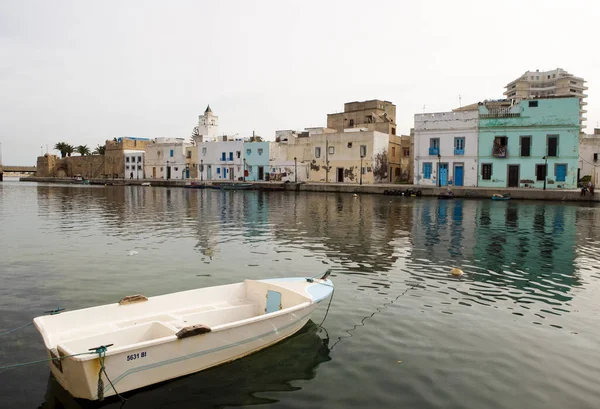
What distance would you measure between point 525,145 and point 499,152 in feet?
7.85

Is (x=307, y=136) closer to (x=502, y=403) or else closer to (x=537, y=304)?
(x=537, y=304)

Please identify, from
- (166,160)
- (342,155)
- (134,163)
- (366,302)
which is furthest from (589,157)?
(134,163)

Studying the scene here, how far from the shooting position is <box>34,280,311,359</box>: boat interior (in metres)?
6.30

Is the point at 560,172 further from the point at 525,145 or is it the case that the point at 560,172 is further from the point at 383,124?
the point at 383,124

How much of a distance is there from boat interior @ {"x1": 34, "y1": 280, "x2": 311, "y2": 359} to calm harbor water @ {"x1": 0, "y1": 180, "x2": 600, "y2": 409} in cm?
68

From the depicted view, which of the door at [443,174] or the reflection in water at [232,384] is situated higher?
the door at [443,174]

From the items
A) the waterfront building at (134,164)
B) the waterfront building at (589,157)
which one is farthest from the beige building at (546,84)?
the waterfront building at (134,164)

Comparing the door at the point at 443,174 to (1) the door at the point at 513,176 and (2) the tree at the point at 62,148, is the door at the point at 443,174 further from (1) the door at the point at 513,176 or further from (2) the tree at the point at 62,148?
(2) the tree at the point at 62,148

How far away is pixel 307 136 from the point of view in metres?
63.2

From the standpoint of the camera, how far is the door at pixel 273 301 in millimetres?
8291

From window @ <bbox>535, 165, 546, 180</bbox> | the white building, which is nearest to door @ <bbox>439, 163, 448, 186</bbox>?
the white building

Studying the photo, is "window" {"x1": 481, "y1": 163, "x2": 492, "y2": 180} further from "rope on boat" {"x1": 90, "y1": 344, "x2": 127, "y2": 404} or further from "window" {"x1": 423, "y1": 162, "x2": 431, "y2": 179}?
"rope on boat" {"x1": 90, "y1": 344, "x2": 127, "y2": 404}

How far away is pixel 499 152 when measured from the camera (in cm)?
4603

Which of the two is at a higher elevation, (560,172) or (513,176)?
(560,172)
